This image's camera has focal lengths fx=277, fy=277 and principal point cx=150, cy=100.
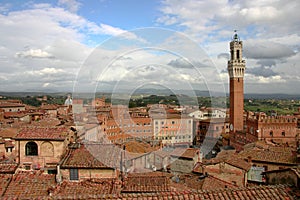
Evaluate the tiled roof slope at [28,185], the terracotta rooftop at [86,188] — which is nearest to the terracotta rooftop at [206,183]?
the terracotta rooftop at [86,188]

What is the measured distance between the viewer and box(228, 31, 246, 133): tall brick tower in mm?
45250

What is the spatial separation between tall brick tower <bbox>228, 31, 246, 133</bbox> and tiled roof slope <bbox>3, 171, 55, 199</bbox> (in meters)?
39.8

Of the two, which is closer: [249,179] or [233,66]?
[249,179]

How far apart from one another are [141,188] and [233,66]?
132 ft

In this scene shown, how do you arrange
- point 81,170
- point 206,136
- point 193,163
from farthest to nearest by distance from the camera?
1. point 206,136
2. point 193,163
3. point 81,170

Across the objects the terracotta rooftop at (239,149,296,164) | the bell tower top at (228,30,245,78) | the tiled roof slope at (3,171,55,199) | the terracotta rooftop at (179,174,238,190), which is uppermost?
the bell tower top at (228,30,245,78)

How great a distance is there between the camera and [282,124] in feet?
118

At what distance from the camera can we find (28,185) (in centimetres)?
842

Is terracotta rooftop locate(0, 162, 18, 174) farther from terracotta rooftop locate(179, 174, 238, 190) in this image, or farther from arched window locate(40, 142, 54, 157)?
terracotta rooftop locate(179, 174, 238, 190)

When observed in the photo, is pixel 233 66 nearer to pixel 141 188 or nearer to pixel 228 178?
pixel 228 178

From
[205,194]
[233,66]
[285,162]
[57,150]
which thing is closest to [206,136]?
[233,66]

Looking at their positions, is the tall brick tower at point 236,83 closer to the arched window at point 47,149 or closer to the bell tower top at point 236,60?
the bell tower top at point 236,60

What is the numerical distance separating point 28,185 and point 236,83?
137 feet

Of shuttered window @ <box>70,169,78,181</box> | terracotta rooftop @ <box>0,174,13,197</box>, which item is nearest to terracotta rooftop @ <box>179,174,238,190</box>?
shuttered window @ <box>70,169,78,181</box>
